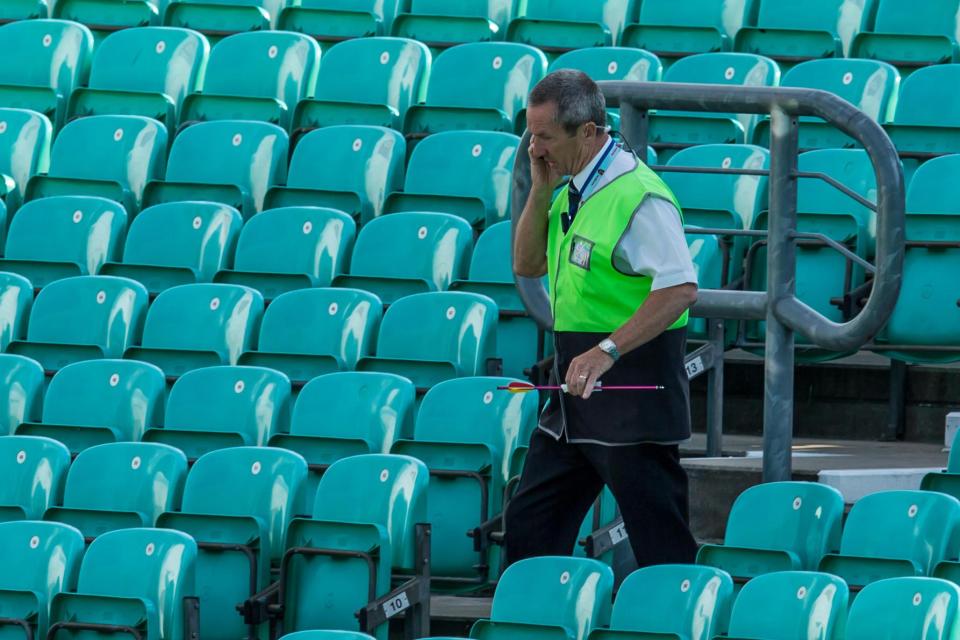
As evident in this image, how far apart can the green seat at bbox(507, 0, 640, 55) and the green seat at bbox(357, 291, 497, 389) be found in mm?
2011

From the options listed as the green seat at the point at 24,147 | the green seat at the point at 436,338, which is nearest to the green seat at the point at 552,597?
the green seat at the point at 436,338

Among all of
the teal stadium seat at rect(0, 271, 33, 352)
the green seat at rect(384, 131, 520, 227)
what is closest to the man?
the green seat at rect(384, 131, 520, 227)

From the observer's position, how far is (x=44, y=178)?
5.95 meters

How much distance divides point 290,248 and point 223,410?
2.91 ft

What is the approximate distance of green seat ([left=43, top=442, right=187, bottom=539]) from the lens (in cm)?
423

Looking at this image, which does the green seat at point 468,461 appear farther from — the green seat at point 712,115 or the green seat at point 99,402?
the green seat at point 712,115

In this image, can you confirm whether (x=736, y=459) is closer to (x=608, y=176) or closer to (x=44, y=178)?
(x=608, y=176)

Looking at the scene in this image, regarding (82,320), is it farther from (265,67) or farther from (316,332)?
(265,67)

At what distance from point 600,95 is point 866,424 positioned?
78.5 inches

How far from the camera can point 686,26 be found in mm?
6570

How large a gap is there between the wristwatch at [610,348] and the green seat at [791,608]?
47 cm

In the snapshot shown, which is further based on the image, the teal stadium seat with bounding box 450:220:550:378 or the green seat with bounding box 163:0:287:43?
the green seat with bounding box 163:0:287:43

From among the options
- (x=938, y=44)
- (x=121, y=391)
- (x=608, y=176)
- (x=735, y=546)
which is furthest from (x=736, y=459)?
(x=938, y=44)

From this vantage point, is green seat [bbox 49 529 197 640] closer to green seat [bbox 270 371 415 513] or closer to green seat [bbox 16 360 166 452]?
green seat [bbox 270 371 415 513]
